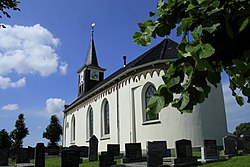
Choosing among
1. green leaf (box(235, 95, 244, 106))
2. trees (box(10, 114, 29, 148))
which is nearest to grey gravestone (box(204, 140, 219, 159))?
green leaf (box(235, 95, 244, 106))

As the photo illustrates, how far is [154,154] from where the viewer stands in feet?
33.8

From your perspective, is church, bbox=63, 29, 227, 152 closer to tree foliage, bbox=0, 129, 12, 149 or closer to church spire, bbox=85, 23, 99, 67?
church spire, bbox=85, 23, 99, 67

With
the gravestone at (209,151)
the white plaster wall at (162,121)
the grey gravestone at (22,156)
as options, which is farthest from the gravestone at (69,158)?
the white plaster wall at (162,121)

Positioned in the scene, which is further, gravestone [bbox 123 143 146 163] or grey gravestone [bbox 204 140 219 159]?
gravestone [bbox 123 143 146 163]

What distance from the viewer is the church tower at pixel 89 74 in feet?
124

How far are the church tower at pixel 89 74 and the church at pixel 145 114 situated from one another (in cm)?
857

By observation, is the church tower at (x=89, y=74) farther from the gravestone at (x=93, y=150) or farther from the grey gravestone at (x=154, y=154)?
the grey gravestone at (x=154, y=154)

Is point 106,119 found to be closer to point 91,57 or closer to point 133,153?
point 133,153

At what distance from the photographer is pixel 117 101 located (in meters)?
22.5

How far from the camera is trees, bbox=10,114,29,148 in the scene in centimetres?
3969

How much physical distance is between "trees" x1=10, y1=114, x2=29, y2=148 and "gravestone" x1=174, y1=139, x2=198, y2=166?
35.3m

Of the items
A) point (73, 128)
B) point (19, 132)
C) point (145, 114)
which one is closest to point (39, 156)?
point (145, 114)

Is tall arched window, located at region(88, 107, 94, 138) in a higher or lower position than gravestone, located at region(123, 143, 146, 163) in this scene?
higher

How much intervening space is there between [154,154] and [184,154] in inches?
71.7
